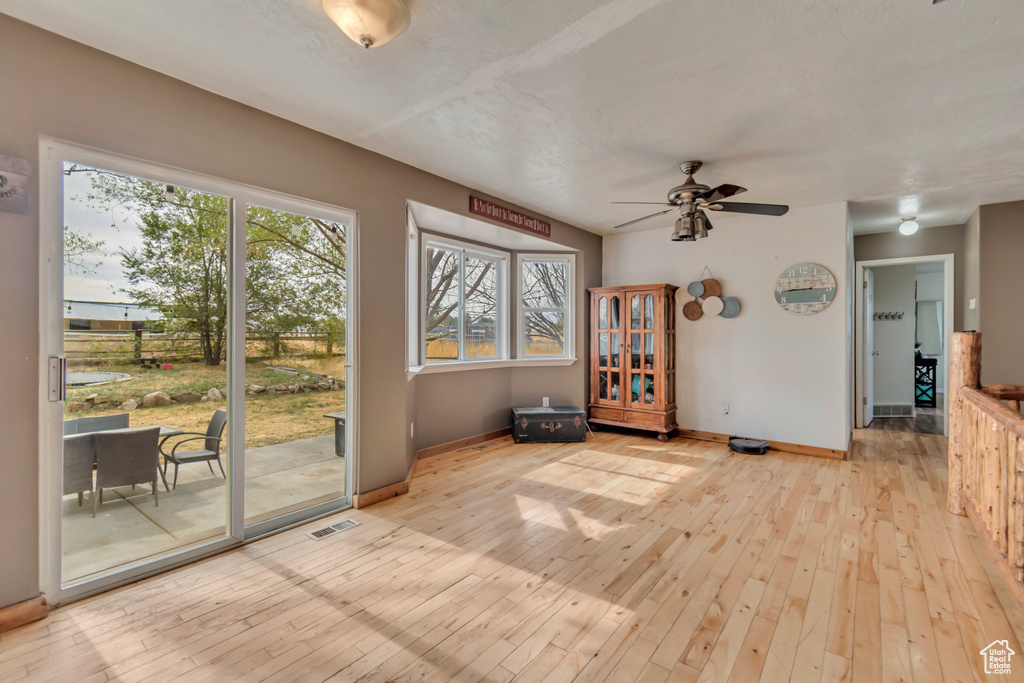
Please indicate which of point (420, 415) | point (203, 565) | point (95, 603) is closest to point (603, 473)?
point (420, 415)

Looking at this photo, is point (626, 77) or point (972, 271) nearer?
point (626, 77)

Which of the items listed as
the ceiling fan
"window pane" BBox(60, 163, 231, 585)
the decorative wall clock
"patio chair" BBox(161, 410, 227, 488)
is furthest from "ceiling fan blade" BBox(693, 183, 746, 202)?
"patio chair" BBox(161, 410, 227, 488)

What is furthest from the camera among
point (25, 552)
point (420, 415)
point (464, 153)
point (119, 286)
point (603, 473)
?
point (420, 415)

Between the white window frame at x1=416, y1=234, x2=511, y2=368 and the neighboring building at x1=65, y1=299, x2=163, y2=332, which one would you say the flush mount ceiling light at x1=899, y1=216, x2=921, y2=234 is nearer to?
the white window frame at x1=416, y1=234, x2=511, y2=368

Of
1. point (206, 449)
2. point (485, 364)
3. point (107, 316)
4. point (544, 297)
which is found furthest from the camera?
point (544, 297)

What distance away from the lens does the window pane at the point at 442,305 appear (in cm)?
468

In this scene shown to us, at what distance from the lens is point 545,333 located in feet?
18.4

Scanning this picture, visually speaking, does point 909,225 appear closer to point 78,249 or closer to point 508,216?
point 508,216

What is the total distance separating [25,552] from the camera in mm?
1917

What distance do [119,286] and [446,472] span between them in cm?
266

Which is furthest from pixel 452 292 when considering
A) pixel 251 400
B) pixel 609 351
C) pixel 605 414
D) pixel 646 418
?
pixel 646 418

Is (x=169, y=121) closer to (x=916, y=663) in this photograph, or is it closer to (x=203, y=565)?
(x=203, y=565)

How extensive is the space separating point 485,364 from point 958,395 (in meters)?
3.91

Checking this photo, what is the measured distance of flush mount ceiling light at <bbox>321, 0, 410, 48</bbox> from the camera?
1669 mm
